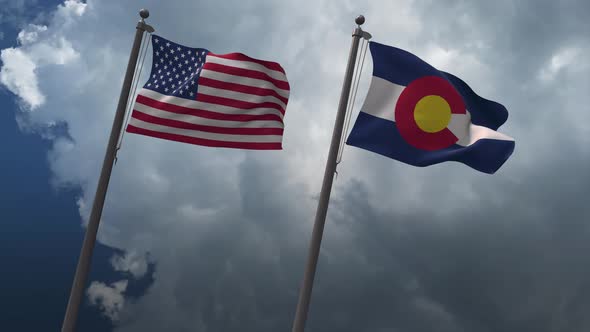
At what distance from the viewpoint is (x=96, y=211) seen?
1964 cm

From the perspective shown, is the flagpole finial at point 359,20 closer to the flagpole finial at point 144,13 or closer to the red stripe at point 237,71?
the red stripe at point 237,71

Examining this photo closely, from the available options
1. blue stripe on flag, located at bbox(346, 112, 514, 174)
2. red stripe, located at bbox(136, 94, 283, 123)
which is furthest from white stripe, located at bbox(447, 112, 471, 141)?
red stripe, located at bbox(136, 94, 283, 123)

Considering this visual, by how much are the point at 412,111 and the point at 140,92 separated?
316 inches

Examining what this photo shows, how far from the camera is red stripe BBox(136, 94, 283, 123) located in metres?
20.5

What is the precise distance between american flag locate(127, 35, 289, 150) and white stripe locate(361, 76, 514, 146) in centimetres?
304

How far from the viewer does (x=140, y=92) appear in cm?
2062

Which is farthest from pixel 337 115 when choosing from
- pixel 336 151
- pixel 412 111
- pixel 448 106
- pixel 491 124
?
pixel 491 124

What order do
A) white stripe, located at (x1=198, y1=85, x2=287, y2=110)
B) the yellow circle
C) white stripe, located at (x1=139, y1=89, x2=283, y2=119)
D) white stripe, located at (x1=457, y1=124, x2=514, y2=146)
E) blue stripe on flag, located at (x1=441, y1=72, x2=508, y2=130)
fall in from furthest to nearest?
1. white stripe, located at (x1=198, y1=85, x2=287, y2=110)
2. blue stripe on flag, located at (x1=441, y1=72, x2=508, y2=130)
3. white stripe, located at (x1=139, y1=89, x2=283, y2=119)
4. the yellow circle
5. white stripe, located at (x1=457, y1=124, x2=514, y2=146)

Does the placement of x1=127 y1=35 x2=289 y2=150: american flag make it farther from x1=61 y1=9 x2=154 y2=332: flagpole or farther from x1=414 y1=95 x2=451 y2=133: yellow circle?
x1=414 y1=95 x2=451 y2=133: yellow circle

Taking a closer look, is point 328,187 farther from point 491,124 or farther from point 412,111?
point 491,124

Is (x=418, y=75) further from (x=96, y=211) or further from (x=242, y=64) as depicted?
(x=96, y=211)

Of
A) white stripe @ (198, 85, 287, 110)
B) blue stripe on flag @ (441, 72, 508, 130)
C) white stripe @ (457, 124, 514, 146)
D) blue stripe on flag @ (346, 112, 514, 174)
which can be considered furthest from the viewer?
white stripe @ (198, 85, 287, 110)

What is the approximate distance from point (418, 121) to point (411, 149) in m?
0.90

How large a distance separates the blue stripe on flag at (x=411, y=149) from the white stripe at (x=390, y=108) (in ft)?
0.58
